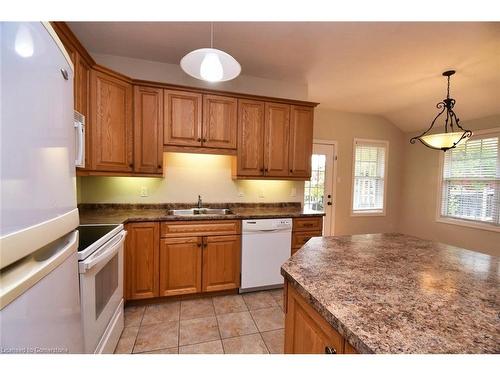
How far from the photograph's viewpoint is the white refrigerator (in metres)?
0.49

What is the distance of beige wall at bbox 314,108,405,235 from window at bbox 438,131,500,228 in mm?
817

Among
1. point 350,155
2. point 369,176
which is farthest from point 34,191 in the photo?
point 369,176

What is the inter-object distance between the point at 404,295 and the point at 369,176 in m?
4.37

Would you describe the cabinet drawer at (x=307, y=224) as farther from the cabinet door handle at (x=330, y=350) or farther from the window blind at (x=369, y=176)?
the window blind at (x=369, y=176)

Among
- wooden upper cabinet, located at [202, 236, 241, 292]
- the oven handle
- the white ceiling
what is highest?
the white ceiling

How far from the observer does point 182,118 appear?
2.55m

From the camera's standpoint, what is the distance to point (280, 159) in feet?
9.68

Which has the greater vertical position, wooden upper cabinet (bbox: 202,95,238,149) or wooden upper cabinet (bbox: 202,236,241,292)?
wooden upper cabinet (bbox: 202,95,238,149)

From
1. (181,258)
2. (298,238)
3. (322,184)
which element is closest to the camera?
(181,258)

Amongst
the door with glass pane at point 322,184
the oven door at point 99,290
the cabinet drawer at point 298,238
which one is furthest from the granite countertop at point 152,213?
the door with glass pane at point 322,184

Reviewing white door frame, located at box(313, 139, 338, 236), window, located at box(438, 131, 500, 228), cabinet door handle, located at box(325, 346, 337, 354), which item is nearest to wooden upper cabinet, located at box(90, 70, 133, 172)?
cabinet door handle, located at box(325, 346, 337, 354)

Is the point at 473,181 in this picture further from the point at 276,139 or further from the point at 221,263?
the point at 221,263

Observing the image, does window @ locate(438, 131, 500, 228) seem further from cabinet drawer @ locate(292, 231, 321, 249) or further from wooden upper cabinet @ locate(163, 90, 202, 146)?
wooden upper cabinet @ locate(163, 90, 202, 146)
